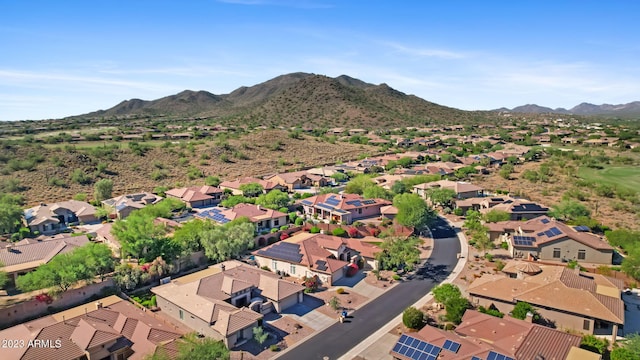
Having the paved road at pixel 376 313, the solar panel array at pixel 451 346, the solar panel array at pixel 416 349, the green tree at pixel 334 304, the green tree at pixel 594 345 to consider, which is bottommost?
the paved road at pixel 376 313

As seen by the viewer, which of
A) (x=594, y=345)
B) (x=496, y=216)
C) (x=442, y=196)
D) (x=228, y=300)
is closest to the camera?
(x=594, y=345)

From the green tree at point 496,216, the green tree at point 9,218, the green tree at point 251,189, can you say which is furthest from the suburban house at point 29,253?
the green tree at point 496,216

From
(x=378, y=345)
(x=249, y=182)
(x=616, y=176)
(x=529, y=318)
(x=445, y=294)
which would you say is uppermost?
(x=249, y=182)

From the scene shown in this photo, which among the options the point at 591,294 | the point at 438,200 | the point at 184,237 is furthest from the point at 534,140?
the point at 184,237

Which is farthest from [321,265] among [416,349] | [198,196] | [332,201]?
[198,196]

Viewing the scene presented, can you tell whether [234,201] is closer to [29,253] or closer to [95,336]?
[29,253]

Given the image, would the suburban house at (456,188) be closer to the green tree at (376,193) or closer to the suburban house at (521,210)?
the green tree at (376,193)

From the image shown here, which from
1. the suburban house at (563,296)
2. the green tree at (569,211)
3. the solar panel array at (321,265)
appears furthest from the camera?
the green tree at (569,211)

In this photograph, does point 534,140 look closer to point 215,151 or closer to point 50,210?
point 215,151
